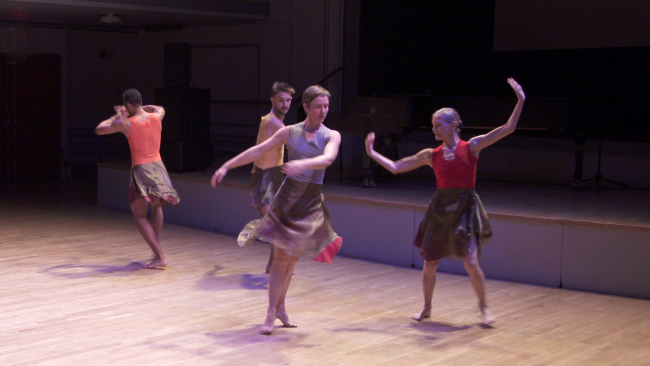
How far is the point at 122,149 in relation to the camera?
13141mm

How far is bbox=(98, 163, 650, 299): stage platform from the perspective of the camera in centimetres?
557

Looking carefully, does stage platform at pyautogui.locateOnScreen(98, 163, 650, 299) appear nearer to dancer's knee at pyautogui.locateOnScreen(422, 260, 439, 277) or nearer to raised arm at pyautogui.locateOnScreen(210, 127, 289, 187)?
dancer's knee at pyautogui.locateOnScreen(422, 260, 439, 277)

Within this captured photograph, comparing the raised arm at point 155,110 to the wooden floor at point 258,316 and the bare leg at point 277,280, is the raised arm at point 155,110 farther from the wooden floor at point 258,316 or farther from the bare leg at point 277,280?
the bare leg at point 277,280

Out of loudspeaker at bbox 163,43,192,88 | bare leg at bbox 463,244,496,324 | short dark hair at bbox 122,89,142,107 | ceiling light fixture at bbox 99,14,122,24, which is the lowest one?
bare leg at bbox 463,244,496,324

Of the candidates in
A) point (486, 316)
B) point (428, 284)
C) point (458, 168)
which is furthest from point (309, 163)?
point (486, 316)

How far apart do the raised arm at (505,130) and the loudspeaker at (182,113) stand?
17.7ft

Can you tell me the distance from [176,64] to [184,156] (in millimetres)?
1141

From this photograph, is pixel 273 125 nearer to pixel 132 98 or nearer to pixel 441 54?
pixel 132 98

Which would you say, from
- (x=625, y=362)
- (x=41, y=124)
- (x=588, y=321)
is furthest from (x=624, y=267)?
(x=41, y=124)

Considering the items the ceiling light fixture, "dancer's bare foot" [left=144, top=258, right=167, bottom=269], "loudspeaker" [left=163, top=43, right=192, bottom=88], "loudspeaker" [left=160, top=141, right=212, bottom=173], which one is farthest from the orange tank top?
the ceiling light fixture

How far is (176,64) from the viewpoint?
357 inches

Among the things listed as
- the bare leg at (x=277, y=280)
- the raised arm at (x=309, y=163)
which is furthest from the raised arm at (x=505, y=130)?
the bare leg at (x=277, y=280)

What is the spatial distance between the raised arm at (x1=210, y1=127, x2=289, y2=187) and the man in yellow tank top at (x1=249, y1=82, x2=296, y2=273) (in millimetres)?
1127

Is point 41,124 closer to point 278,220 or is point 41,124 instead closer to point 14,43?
point 14,43
